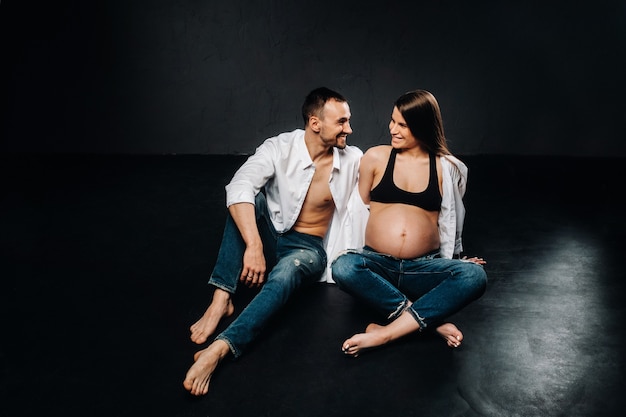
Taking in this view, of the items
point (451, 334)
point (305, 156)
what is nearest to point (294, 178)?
point (305, 156)

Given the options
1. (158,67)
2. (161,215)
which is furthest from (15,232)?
(158,67)

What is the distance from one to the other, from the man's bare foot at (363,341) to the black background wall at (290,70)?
3637mm

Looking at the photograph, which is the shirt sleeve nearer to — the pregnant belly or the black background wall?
the pregnant belly

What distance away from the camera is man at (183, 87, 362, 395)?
238cm

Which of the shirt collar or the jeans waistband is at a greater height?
the shirt collar

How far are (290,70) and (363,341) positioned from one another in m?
3.80

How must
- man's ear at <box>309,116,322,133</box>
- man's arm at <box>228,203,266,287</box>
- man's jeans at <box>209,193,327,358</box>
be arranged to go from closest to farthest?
man's jeans at <box>209,193,327,358</box>
man's arm at <box>228,203,266,287</box>
man's ear at <box>309,116,322,133</box>

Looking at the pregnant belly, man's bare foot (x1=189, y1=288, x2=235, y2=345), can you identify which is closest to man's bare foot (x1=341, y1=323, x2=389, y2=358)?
the pregnant belly

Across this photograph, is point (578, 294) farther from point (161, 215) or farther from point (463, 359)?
point (161, 215)

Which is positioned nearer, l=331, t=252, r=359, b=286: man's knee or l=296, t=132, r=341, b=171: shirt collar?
l=331, t=252, r=359, b=286: man's knee

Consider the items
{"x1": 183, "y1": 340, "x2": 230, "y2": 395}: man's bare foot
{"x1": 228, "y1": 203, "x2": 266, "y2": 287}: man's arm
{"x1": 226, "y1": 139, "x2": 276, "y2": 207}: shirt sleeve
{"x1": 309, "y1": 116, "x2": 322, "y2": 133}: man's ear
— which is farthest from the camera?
{"x1": 309, "y1": 116, "x2": 322, "y2": 133}: man's ear

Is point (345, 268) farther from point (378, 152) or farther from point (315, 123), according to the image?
point (315, 123)

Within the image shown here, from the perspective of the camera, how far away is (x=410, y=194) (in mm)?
2523

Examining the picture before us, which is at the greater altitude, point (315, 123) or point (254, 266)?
point (315, 123)
